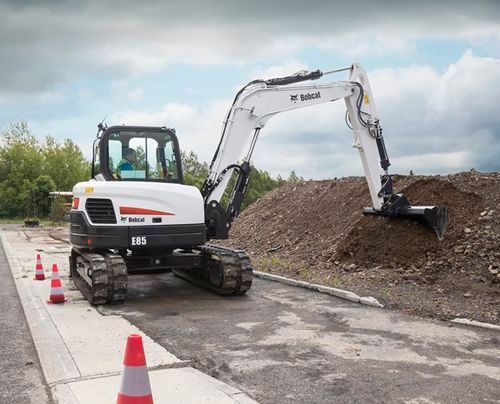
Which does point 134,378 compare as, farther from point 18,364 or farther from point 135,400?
point 18,364

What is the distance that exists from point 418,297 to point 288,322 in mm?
2784

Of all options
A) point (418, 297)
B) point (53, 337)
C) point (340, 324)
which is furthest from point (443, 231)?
point (53, 337)

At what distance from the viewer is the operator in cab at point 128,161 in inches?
390

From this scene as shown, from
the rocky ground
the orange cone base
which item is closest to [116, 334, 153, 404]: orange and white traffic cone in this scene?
the orange cone base

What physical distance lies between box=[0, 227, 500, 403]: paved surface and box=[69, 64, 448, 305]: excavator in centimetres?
67

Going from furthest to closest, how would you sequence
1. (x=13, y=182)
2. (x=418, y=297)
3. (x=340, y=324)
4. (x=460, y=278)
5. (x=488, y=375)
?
1. (x=13, y=182)
2. (x=460, y=278)
3. (x=418, y=297)
4. (x=340, y=324)
5. (x=488, y=375)

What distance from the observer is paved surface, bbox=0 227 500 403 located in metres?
5.12

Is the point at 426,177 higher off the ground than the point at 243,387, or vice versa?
the point at 426,177

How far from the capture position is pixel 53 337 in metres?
6.90

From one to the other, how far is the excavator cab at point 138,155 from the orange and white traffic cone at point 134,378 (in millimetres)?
6448

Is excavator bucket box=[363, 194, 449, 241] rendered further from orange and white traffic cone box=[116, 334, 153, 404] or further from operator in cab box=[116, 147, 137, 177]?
orange and white traffic cone box=[116, 334, 153, 404]

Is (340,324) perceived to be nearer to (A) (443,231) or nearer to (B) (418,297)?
(B) (418,297)

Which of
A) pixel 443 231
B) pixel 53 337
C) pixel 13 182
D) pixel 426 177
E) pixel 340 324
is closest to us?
pixel 53 337

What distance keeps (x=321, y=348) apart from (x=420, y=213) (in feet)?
20.4
